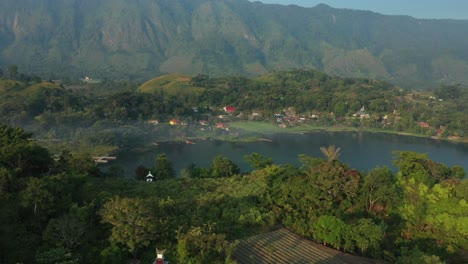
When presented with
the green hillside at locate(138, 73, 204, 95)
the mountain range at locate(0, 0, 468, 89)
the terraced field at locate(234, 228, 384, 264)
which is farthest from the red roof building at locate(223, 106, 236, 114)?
the mountain range at locate(0, 0, 468, 89)

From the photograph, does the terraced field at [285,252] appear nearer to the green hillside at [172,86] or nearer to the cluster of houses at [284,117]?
the cluster of houses at [284,117]

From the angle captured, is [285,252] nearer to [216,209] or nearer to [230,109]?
[216,209]

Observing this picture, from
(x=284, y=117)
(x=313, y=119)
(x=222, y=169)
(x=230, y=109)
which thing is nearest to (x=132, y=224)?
(x=222, y=169)

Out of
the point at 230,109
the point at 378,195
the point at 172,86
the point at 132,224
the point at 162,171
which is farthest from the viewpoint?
the point at 172,86

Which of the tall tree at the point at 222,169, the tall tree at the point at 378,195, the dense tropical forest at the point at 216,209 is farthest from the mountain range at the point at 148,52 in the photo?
the tall tree at the point at 378,195

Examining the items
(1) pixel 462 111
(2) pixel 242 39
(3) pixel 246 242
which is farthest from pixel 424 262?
(2) pixel 242 39

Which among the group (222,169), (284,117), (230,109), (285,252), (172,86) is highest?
(285,252)
